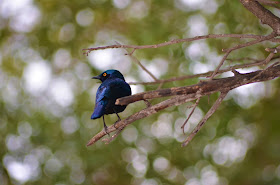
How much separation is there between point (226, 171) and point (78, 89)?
12.1ft

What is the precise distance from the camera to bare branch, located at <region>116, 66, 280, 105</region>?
3.36 meters

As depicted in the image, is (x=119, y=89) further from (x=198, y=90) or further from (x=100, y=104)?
(x=198, y=90)

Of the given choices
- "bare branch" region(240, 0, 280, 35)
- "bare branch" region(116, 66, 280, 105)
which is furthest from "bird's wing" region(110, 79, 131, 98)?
"bare branch" region(240, 0, 280, 35)

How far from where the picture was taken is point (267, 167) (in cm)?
880

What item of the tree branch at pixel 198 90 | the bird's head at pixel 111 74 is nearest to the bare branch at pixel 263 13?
the tree branch at pixel 198 90

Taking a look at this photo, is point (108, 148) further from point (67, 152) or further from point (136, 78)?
point (136, 78)

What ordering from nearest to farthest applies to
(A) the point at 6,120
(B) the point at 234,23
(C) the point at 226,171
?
(B) the point at 234,23, (C) the point at 226,171, (A) the point at 6,120

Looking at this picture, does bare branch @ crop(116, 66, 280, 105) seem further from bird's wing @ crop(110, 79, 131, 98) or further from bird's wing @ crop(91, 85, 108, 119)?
bird's wing @ crop(110, 79, 131, 98)

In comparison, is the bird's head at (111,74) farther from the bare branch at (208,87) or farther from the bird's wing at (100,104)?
the bare branch at (208,87)

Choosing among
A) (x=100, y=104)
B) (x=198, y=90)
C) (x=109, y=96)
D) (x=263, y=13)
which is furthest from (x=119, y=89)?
(x=263, y=13)

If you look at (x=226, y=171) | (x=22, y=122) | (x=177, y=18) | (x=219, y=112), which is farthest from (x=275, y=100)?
(x=22, y=122)

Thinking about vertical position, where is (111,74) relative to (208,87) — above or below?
above

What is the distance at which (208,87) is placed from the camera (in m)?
3.48

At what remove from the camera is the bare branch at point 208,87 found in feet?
11.0
